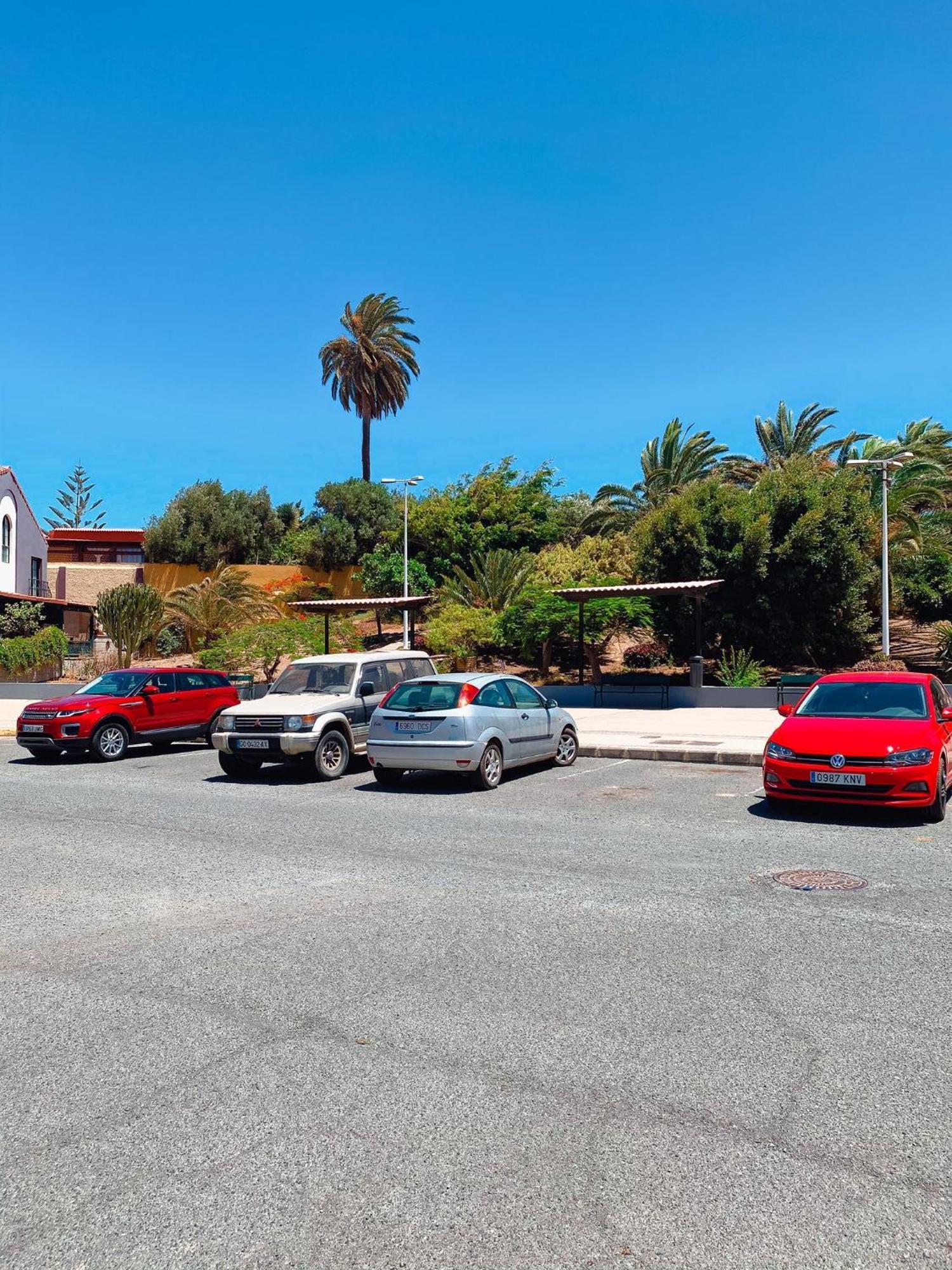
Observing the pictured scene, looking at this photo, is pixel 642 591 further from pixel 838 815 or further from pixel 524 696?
pixel 838 815

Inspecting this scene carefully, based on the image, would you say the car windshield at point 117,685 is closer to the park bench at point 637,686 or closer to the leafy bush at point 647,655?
the park bench at point 637,686

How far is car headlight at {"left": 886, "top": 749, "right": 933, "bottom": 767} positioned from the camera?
30.9 ft

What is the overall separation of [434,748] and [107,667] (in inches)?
1055

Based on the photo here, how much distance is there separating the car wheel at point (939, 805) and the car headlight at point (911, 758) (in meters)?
0.24

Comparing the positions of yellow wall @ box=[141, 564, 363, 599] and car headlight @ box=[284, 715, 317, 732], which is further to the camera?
yellow wall @ box=[141, 564, 363, 599]

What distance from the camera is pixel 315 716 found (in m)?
13.1

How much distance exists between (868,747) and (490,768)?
4614 mm

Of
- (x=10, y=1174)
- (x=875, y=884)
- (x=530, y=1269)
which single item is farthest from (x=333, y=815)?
(x=530, y=1269)

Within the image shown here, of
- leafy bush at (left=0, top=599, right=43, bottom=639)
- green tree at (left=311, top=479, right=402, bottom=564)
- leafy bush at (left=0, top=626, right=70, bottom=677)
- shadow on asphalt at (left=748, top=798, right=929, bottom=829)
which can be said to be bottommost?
shadow on asphalt at (left=748, top=798, right=929, bottom=829)

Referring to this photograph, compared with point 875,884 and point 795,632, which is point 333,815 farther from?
point 795,632

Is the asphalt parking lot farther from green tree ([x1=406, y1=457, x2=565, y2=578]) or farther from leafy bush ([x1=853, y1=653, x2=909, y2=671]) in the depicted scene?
green tree ([x1=406, y1=457, x2=565, y2=578])

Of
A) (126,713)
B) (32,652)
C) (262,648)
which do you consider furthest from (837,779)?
(32,652)

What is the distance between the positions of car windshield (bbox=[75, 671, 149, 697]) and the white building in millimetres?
29648

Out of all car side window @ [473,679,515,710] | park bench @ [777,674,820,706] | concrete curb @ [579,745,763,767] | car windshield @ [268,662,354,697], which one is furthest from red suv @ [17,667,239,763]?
park bench @ [777,674,820,706]
